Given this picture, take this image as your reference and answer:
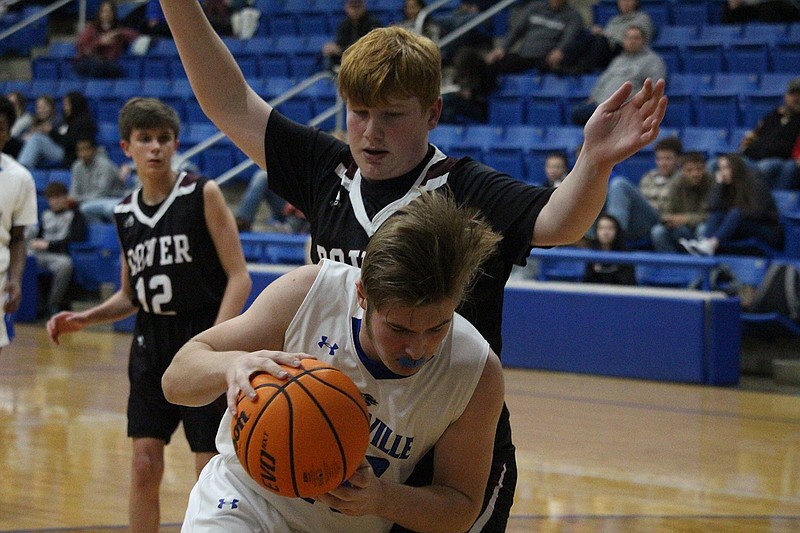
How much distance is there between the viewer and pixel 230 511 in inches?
91.7

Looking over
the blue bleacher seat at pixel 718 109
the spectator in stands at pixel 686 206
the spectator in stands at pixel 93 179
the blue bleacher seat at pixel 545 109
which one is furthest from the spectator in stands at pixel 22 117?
the spectator in stands at pixel 686 206

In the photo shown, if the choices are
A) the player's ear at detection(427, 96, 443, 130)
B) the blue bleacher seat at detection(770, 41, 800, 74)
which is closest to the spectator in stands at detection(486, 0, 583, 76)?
the blue bleacher seat at detection(770, 41, 800, 74)

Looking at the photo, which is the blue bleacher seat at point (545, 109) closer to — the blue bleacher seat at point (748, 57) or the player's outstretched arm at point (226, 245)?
the blue bleacher seat at point (748, 57)

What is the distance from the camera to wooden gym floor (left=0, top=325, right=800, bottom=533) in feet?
15.8

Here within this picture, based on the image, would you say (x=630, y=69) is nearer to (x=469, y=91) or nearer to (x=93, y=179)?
(x=469, y=91)

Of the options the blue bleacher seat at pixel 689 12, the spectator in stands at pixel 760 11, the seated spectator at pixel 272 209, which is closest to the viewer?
the seated spectator at pixel 272 209

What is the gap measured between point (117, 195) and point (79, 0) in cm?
562

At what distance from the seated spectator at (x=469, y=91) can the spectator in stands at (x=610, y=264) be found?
3.04m

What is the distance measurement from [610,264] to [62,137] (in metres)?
6.80

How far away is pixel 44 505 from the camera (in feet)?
15.9

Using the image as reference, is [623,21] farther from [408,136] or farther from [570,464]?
[408,136]

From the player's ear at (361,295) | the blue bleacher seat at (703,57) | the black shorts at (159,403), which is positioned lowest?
the black shorts at (159,403)

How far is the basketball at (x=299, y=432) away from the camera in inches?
80.7

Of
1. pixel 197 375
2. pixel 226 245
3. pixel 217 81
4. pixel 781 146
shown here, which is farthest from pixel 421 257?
pixel 781 146
